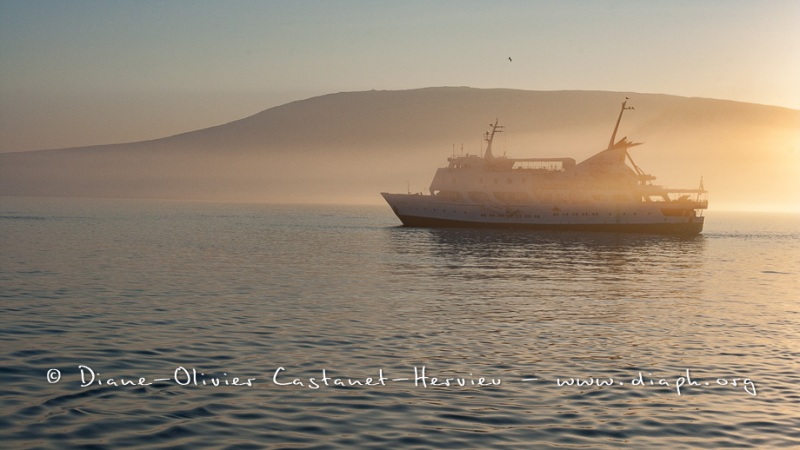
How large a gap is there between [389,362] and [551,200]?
72.0 meters

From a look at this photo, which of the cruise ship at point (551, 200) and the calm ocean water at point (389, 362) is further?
the cruise ship at point (551, 200)

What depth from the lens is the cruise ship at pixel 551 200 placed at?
3273 inches

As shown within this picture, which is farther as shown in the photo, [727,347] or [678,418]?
[727,347]

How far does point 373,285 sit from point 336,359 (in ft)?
48.0

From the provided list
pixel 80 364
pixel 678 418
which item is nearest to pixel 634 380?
pixel 678 418

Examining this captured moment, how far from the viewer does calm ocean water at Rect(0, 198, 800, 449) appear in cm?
1073

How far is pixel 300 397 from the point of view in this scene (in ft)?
40.5

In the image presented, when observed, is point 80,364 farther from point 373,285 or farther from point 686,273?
point 686,273

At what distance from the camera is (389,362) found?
15.2 meters

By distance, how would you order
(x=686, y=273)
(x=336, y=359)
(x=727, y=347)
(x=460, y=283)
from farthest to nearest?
(x=686, y=273) < (x=460, y=283) < (x=727, y=347) < (x=336, y=359)

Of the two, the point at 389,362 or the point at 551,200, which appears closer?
the point at 389,362

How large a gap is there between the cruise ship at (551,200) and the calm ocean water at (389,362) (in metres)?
50.1

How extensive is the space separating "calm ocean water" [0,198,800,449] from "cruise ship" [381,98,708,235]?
1972 inches

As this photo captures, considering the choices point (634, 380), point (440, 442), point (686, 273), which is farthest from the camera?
point (686, 273)
